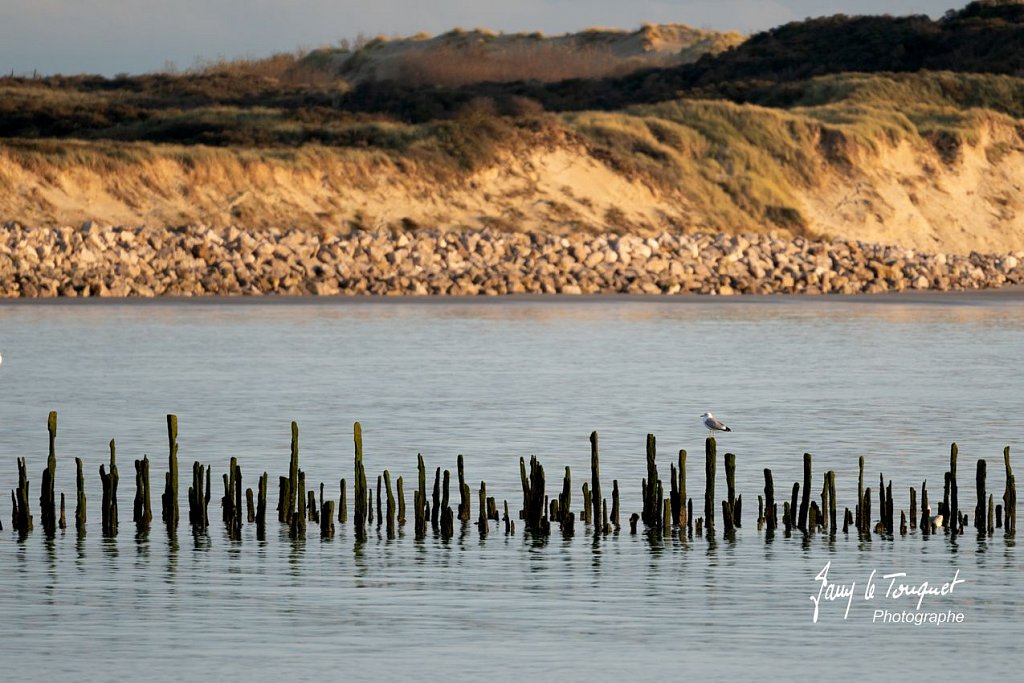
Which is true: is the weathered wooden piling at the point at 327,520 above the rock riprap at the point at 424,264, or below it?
below

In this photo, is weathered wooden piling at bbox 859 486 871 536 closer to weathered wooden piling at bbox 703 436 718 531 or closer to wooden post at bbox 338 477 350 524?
weathered wooden piling at bbox 703 436 718 531

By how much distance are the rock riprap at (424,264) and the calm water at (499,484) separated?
747 centimetres

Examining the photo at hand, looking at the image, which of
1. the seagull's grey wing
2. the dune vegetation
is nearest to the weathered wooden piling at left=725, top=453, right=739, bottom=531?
the seagull's grey wing

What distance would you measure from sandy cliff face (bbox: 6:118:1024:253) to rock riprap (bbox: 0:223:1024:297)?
8.83 ft

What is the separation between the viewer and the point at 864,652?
1052 cm

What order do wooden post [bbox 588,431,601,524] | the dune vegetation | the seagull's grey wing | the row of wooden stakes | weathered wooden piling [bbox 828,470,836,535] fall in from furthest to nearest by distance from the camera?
1. the dune vegetation
2. the seagull's grey wing
3. the row of wooden stakes
4. wooden post [bbox 588,431,601,524]
5. weathered wooden piling [bbox 828,470,836,535]

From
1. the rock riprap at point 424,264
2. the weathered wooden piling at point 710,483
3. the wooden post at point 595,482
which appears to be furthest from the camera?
the rock riprap at point 424,264

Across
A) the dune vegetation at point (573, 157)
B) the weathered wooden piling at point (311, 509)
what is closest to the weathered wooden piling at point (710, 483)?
the weathered wooden piling at point (311, 509)

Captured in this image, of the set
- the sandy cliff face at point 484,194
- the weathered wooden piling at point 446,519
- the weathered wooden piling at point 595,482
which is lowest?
the weathered wooden piling at point 446,519

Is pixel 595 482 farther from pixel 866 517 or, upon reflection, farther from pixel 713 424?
pixel 713 424

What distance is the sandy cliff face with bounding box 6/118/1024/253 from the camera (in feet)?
163

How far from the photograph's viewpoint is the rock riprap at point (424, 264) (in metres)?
44.2

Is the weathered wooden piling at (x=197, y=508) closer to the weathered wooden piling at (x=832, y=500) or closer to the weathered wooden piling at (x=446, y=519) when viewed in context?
the weathered wooden piling at (x=446, y=519)

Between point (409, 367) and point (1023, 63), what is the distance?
209ft
